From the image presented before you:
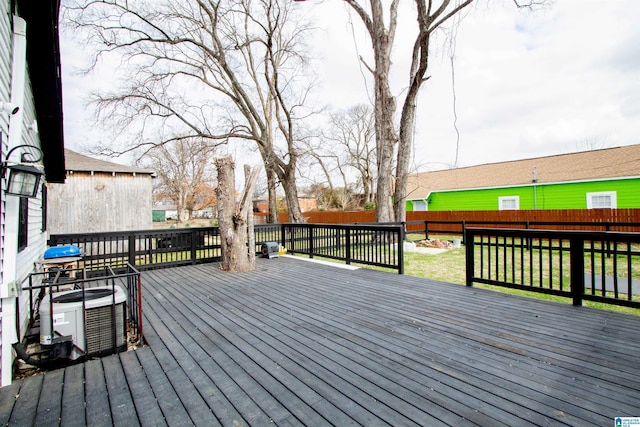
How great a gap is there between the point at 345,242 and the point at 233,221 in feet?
9.40

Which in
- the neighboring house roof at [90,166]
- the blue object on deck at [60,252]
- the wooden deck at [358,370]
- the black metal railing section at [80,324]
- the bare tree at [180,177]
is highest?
the bare tree at [180,177]

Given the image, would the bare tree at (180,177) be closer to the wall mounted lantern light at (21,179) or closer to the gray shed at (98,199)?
the gray shed at (98,199)

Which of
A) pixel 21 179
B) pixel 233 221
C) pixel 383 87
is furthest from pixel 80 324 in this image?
pixel 383 87

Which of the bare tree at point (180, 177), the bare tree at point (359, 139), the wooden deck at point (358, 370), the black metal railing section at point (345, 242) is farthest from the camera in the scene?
the bare tree at point (180, 177)

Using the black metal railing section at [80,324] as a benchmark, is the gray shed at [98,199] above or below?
above

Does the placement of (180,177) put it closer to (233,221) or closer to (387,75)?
(387,75)

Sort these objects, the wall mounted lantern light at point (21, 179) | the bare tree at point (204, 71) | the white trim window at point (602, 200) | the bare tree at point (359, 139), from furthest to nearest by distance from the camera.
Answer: the bare tree at point (359, 139) < the white trim window at point (602, 200) < the bare tree at point (204, 71) < the wall mounted lantern light at point (21, 179)

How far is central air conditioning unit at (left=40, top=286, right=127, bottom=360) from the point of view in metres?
2.35

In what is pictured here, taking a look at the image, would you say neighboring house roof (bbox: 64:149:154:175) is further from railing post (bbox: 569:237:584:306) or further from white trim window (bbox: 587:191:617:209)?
white trim window (bbox: 587:191:617:209)

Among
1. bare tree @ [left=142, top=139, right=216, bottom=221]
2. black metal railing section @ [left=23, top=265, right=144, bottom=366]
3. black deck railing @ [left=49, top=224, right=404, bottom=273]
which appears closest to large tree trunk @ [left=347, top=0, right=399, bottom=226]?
black deck railing @ [left=49, top=224, right=404, bottom=273]

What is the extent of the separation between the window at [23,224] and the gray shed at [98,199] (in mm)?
6738

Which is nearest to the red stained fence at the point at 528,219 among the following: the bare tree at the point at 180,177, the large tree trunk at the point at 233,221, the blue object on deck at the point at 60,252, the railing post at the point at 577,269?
the railing post at the point at 577,269

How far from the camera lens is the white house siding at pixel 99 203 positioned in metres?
9.02

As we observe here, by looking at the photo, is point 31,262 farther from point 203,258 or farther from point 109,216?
point 109,216
